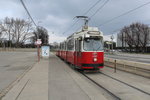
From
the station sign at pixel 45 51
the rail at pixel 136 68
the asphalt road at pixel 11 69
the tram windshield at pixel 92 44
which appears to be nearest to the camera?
the asphalt road at pixel 11 69

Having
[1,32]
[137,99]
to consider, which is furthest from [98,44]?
[1,32]

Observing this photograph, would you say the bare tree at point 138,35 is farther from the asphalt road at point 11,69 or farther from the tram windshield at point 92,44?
the tram windshield at point 92,44

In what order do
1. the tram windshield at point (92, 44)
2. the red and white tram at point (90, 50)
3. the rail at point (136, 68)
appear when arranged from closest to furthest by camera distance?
the rail at point (136, 68)
the red and white tram at point (90, 50)
the tram windshield at point (92, 44)

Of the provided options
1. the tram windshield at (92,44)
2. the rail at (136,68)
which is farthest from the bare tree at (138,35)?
the tram windshield at (92,44)

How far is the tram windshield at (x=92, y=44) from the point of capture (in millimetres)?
12141

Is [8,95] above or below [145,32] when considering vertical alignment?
below

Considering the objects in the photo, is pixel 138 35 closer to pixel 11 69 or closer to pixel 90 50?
pixel 90 50

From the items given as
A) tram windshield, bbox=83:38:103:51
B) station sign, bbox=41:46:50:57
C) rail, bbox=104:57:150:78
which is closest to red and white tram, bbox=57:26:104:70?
tram windshield, bbox=83:38:103:51

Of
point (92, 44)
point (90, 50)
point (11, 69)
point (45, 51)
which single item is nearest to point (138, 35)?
point (45, 51)

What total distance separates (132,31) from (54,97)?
241 ft

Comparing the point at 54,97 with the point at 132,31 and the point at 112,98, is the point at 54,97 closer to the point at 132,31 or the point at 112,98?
the point at 112,98

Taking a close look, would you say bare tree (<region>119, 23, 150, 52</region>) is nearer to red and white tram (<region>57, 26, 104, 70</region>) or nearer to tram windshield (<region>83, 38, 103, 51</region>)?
tram windshield (<region>83, 38, 103, 51</region>)

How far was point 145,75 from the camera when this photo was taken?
35.0ft

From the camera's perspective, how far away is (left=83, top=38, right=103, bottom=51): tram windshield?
12.1 meters
